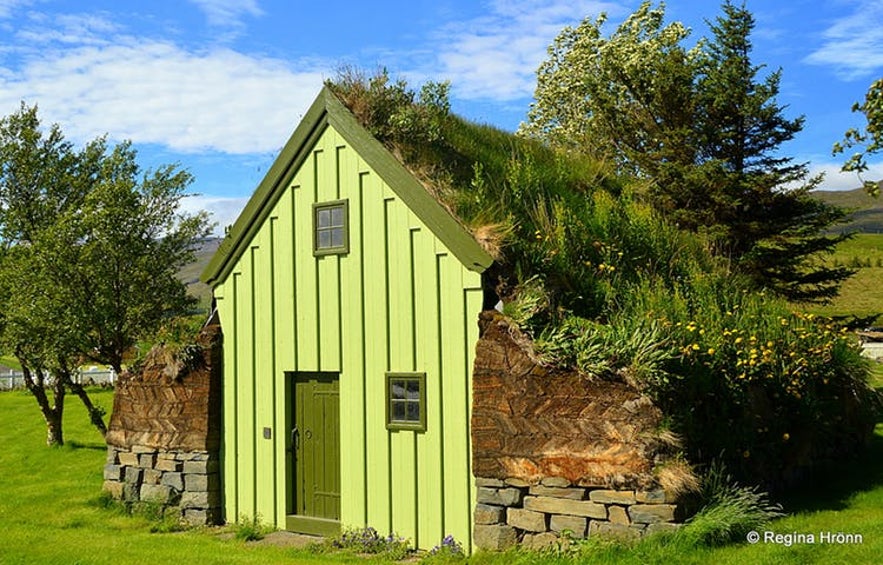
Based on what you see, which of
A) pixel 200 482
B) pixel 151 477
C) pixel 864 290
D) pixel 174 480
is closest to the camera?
pixel 200 482

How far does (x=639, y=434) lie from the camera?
866 centimetres

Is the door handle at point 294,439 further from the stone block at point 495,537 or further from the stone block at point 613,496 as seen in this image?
the stone block at point 613,496

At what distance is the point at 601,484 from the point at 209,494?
6303 mm

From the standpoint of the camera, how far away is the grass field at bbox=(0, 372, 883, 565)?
8.18 meters

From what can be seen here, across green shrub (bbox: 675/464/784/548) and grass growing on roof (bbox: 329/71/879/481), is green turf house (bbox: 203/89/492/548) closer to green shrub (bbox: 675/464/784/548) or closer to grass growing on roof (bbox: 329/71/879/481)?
grass growing on roof (bbox: 329/71/879/481)

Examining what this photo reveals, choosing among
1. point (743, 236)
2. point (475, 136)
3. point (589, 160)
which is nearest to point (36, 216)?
point (475, 136)

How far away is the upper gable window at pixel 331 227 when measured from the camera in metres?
11.4

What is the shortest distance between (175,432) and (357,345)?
3605 millimetres

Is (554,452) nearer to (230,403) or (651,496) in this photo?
(651,496)

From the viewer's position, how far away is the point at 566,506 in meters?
9.05

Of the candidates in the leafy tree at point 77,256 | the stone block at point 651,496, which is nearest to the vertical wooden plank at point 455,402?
the stone block at point 651,496

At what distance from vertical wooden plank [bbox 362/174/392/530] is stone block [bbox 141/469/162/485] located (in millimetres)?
3932

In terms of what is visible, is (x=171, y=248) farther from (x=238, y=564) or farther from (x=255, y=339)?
(x=238, y=564)

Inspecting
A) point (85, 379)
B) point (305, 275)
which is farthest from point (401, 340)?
point (85, 379)
